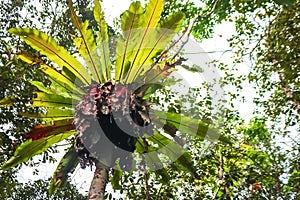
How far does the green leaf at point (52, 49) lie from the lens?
9.66 feet

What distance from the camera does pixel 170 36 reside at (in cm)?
308

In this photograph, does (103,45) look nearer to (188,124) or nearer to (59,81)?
(59,81)

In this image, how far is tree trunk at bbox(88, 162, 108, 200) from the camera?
2378mm

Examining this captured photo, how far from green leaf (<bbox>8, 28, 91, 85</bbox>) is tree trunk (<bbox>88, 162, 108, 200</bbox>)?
0.90m

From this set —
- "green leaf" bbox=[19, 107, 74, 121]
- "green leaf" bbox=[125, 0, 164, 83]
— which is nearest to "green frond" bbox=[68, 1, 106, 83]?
"green leaf" bbox=[125, 0, 164, 83]

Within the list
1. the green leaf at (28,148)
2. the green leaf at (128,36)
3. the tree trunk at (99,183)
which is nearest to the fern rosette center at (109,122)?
the tree trunk at (99,183)

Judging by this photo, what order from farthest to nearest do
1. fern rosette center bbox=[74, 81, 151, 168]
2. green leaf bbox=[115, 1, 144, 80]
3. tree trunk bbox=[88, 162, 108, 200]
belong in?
green leaf bbox=[115, 1, 144, 80]
fern rosette center bbox=[74, 81, 151, 168]
tree trunk bbox=[88, 162, 108, 200]

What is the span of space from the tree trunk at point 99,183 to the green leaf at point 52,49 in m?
0.90

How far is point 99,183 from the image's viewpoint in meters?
2.43

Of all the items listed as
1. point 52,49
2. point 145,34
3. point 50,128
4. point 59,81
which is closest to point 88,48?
point 52,49

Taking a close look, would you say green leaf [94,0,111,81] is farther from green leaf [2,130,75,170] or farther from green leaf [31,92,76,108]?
green leaf [2,130,75,170]

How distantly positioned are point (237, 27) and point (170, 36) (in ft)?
19.1

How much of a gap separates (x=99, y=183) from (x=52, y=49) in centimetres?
136

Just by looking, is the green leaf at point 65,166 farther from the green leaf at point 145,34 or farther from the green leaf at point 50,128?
the green leaf at point 145,34
